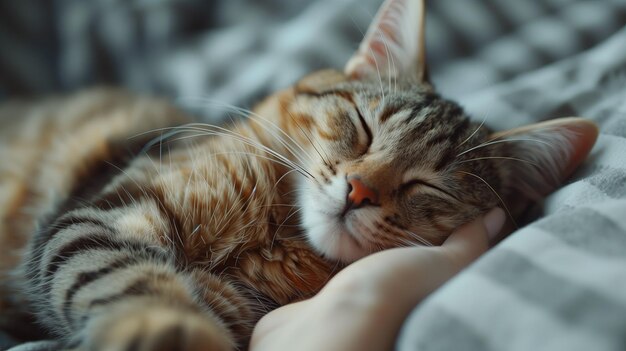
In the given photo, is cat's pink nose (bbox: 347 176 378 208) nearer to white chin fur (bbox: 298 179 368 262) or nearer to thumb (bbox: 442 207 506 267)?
white chin fur (bbox: 298 179 368 262)

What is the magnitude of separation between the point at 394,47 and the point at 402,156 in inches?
17.9

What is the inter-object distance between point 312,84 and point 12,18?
4.47 feet

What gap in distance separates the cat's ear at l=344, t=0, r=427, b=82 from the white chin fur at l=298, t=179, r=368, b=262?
452mm

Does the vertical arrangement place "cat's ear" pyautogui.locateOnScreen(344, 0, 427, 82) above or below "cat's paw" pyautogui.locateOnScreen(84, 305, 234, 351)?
above

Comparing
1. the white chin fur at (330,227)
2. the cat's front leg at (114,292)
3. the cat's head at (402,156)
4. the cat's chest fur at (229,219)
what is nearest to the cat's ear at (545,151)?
the cat's head at (402,156)

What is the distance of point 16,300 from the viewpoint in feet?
4.17

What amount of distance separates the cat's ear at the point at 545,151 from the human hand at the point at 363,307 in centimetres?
49

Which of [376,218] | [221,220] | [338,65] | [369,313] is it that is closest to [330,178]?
[376,218]

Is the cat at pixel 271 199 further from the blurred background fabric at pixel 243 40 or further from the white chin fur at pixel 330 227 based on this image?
the blurred background fabric at pixel 243 40

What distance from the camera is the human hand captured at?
0.76m

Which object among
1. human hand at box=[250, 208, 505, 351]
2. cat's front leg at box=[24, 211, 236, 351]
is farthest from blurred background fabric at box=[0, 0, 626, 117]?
human hand at box=[250, 208, 505, 351]

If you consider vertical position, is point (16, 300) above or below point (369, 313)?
below

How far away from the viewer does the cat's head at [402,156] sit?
1.10m

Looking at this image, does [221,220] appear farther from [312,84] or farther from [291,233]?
[312,84]
